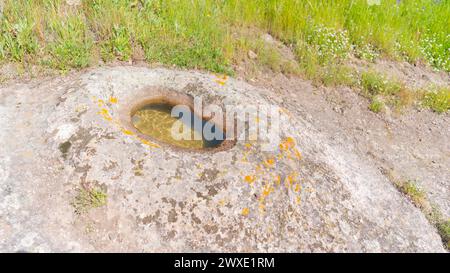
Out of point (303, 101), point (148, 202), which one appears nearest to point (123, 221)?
point (148, 202)

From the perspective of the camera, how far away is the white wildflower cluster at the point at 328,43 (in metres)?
7.36

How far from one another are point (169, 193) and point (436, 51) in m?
6.74

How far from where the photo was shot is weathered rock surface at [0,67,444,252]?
3.83 meters

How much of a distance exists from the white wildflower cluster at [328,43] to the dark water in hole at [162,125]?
323 centimetres

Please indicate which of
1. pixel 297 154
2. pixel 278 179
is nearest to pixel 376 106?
pixel 297 154

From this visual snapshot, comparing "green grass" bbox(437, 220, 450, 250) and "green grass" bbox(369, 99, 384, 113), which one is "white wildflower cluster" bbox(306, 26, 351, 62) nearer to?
"green grass" bbox(369, 99, 384, 113)

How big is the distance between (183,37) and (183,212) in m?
3.67

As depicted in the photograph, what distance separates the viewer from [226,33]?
7078mm

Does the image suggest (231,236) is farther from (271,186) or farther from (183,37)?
(183,37)

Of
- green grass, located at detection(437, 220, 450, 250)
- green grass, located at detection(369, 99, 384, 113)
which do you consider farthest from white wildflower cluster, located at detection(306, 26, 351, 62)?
green grass, located at detection(437, 220, 450, 250)

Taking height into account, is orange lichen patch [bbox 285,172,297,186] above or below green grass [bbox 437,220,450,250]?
above

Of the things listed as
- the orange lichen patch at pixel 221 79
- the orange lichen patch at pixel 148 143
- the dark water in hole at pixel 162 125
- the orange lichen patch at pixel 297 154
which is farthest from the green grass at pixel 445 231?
the orange lichen patch at pixel 148 143

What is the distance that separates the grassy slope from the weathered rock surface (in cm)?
127

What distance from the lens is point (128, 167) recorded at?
4.21 m
